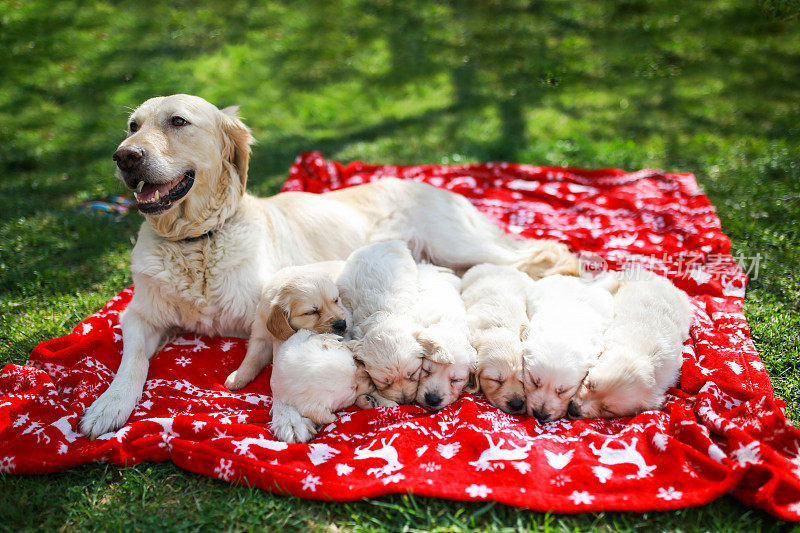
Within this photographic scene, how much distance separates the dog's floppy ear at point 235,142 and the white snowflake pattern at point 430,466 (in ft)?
7.47

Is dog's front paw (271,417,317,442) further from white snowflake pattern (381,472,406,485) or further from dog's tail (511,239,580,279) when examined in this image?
dog's tail (511,239,580,279)

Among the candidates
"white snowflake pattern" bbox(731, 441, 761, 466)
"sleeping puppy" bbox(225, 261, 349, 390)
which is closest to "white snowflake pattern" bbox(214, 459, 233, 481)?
"sleeping puppy" bbox(225, 261, 349, 390)

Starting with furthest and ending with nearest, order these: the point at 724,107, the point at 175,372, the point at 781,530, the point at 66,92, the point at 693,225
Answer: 1. the point at 66,92
2. the point at 724,107
3. the point at 693,225
4. the point at 175,372
5. the point at 781,530

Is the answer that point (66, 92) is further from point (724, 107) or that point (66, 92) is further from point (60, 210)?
point (724, 107)

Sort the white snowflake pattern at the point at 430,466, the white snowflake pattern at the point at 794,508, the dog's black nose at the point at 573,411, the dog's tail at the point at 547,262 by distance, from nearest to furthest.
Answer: the white snowflake pattern at the point at 794,508 < the white snowflake pattern at the point at 430,466 < the dog's black nose at the point at 573,411 < the dog's tail at the point at 547,262

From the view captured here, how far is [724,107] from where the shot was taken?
325 inches

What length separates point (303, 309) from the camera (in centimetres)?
335

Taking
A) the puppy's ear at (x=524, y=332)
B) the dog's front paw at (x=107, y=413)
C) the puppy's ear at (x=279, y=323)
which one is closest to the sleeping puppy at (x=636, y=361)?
the puppy's ear at (x=524, y=332)

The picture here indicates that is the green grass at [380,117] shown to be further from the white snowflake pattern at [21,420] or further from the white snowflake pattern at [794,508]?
the white snowflake pattern at [21,420]

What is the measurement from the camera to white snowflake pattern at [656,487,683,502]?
2533mm

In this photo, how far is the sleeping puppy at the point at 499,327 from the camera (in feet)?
10.5

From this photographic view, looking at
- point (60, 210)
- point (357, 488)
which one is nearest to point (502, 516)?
point (357, 488)

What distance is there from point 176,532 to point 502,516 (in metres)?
1.46

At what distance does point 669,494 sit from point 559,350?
2.88ft
